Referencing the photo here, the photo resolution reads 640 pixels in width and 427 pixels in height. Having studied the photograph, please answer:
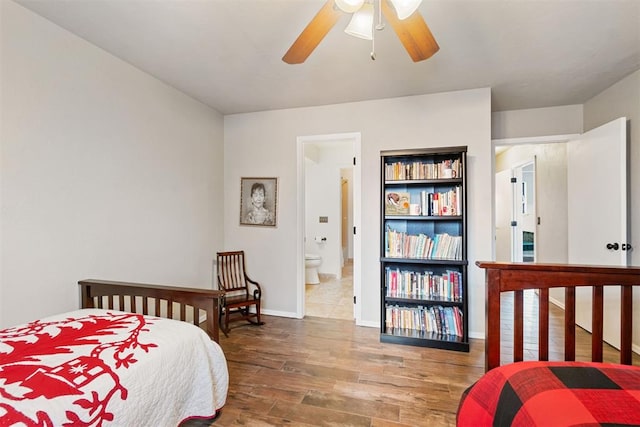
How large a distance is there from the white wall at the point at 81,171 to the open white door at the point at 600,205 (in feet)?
13.2

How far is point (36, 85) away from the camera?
1.76 meters

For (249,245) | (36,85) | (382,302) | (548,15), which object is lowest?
(382,302)

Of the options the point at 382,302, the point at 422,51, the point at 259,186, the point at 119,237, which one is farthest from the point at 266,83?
the point at 382,302

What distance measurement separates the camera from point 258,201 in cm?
351

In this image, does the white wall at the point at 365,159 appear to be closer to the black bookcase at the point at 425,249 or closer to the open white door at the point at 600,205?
the black bookcase at the point at 425,249

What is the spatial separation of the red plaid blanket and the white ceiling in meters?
1.90

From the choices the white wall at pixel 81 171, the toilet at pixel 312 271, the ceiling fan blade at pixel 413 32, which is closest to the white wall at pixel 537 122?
the ceiling fan blade at pixel 413 32

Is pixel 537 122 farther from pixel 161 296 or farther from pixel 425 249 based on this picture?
pixel 161 296

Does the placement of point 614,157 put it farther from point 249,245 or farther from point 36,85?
point 36,85

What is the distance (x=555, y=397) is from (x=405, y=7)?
1.50 metres

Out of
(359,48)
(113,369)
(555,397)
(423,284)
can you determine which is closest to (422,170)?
(423,284)

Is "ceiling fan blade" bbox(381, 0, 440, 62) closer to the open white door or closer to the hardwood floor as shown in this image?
the hardwood floor

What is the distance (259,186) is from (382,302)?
1940 millimetres

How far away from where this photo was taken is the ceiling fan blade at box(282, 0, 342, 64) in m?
1.32
